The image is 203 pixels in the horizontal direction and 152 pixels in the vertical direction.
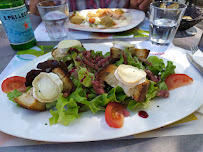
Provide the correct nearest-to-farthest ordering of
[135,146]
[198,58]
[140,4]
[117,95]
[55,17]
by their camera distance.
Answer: [135,146] < [117,95] < [198,58] < [55,17] < [140,4]

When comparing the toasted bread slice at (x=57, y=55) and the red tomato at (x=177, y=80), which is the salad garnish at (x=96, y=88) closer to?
the red tomato at (x=177, y=80)

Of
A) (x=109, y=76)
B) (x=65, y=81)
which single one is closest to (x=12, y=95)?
(x=65, y=81)

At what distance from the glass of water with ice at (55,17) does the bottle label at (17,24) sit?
13.4 inches

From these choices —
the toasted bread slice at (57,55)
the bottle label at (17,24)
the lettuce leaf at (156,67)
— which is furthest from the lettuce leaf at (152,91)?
the bottle label at (17,24)

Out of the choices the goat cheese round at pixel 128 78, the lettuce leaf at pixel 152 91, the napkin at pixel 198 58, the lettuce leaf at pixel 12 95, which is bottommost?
the napkin at pixel 198 58

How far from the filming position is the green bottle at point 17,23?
1744mm

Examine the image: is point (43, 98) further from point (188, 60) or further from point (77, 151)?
point (188, 60)

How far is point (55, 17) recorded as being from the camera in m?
2.26

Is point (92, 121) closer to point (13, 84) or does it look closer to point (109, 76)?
point (109, 76)

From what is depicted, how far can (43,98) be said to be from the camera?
3.30 feet

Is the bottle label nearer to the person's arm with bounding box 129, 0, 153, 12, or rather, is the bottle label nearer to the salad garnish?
the salad garnish

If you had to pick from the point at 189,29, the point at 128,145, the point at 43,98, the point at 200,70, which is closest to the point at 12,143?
the point at 43,98

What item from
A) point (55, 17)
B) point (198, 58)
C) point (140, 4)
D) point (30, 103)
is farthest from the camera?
point (140, 4)

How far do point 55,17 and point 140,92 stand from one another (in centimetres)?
182
